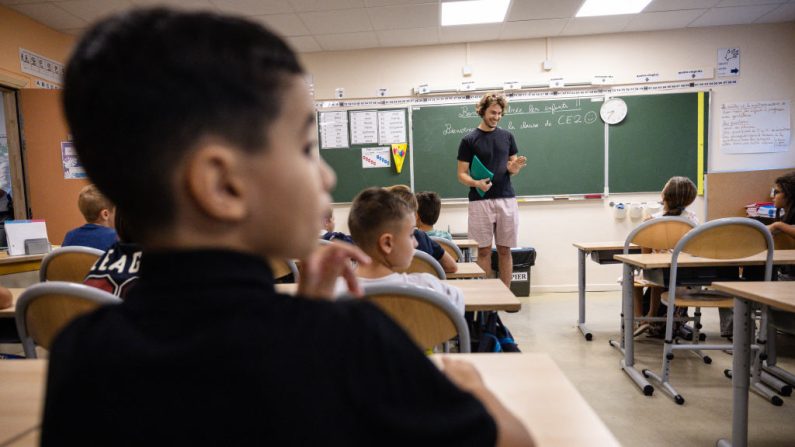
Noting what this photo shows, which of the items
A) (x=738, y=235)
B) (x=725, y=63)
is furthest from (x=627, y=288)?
(x=725, y=63)

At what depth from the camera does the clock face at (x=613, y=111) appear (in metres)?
4.78

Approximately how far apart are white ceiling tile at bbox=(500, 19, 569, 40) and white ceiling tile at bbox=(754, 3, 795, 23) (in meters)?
2.06

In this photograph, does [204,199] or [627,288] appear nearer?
[204,199]

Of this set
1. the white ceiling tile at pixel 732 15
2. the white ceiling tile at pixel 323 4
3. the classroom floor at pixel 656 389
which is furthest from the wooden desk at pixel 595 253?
the white ceiling tile at pixel 323 4

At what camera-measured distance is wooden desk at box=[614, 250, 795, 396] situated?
2.28 meters

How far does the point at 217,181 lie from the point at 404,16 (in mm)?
4360

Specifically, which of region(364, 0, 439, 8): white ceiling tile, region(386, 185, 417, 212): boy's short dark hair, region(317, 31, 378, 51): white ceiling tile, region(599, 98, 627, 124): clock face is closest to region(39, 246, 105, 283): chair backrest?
region(386, 185, 417, 212): boy's short dark hair

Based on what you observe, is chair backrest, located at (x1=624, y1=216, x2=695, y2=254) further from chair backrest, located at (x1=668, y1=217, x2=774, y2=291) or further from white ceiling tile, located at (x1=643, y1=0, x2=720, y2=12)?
white ceiling tile, located at (x1=643, y1=0, x2=720, y2=12)

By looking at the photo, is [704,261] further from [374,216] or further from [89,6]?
[89,6]

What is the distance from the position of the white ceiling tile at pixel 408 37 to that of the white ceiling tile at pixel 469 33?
0.10 m

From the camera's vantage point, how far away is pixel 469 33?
4.67 metres

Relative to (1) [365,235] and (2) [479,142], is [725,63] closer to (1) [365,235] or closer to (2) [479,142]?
(2) [479,142]

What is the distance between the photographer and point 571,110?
4848 millimetres

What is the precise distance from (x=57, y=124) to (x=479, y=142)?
4.05 metres
